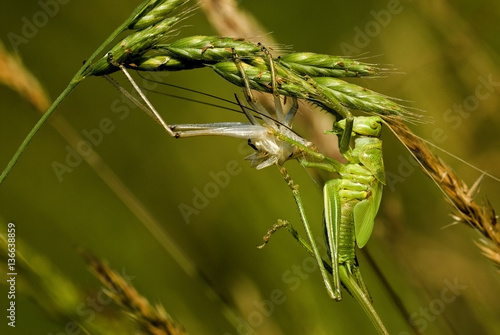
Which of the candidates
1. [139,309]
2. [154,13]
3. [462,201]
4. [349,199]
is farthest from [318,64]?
[139,309]

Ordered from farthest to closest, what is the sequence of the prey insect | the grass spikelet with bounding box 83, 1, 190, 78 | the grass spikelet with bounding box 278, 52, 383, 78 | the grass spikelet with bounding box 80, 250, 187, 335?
the prey insect, the grass spikelet with bounding box 80, 250, 187, 335, the grass spikelet with bounding box 278, 52, 383, 78, the grass spikelet with bounding box 83, 1, 190, 78

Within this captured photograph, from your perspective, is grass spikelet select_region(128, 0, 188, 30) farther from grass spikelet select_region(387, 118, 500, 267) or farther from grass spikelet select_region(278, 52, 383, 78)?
grass spikelet select_region(387, 118, 500, 267)

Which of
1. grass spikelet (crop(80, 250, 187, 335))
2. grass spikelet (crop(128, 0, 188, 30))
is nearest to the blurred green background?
grass spikelet (crop(80, 250, 187, 335))

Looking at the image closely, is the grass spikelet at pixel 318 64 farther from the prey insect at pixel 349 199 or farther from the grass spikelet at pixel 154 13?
the grass spikelet at pixel 154 13

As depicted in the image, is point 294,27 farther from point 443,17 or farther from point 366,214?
point 366,214

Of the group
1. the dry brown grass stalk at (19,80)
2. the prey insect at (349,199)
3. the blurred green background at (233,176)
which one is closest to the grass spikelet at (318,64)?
the prey insect at (349,199)
